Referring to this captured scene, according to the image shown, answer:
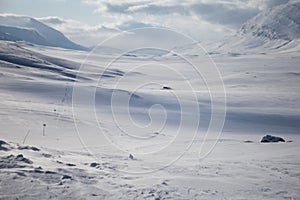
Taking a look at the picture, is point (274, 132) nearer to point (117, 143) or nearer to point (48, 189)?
point (117, 143)

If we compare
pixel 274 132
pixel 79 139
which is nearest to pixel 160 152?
pixel 79 139

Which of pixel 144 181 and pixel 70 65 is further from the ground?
pixel 70 65

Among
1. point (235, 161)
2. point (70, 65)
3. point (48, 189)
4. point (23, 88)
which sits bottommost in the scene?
point (48, 189)

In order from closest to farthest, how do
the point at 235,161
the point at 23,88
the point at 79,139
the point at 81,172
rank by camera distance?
the point at 81,172
the point at 235,161
the point at 79,139
the point at 23,88

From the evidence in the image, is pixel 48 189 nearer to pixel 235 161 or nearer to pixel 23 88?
pixel 235 161

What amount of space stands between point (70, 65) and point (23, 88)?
54.9 metres

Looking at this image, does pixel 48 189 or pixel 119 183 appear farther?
pixel 119 183

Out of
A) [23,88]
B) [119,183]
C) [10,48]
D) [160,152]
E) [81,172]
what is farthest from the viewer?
[10,48]

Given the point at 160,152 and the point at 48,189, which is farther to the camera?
the point at 160,152

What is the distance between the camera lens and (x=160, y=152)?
19.2 m

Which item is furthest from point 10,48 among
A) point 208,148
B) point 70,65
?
point 208,148

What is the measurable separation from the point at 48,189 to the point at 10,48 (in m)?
96.8

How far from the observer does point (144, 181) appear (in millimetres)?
11930

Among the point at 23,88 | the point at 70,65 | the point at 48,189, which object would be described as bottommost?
the point at 48,189
